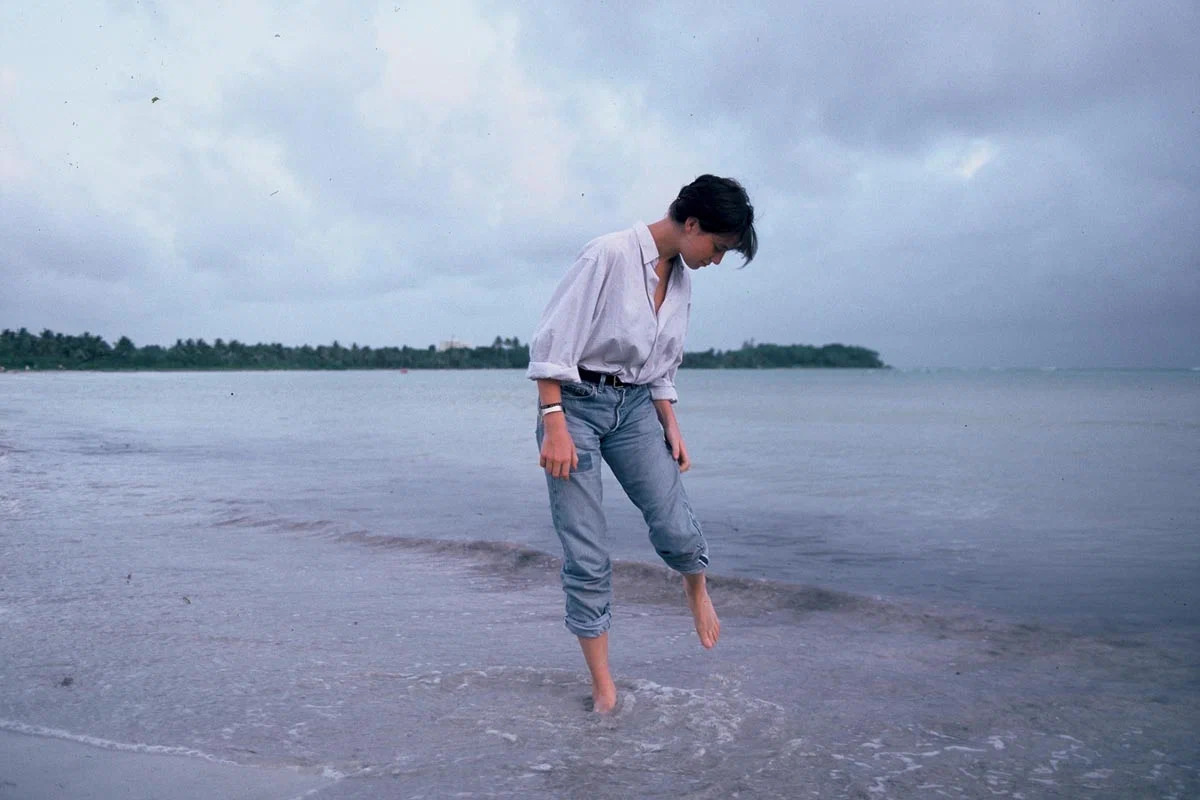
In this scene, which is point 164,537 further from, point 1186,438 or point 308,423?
point 1186,438

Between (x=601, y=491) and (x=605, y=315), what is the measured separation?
1.99ft

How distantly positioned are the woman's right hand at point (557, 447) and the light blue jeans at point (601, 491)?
0.06m

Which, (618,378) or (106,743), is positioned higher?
(618,378)

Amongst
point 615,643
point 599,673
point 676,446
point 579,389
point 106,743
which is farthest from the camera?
point 615,643

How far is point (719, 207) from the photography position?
10.1ft

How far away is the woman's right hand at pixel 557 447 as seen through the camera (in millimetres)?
3106

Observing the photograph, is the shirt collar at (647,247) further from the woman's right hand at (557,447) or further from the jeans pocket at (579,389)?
the woman's right hand at (557,447)

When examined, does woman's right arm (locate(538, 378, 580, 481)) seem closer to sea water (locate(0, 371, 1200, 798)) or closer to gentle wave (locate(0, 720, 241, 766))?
sea water (locate(0, 371, 1200, 798))

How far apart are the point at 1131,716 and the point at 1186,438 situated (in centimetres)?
2223

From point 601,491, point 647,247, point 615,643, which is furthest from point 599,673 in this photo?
point 647,247

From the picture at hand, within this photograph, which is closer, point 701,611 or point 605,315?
point 605,315

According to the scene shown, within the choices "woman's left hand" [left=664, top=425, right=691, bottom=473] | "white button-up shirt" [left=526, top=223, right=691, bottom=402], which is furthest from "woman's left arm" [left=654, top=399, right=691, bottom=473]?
"white button-up shirt" [left=526, top=223, right=691, bottom=402]

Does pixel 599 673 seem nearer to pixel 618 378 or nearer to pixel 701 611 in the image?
pixel 701 611

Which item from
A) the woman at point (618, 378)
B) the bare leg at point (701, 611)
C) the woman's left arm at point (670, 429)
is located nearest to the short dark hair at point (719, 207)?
the woman at point (618, 378)
